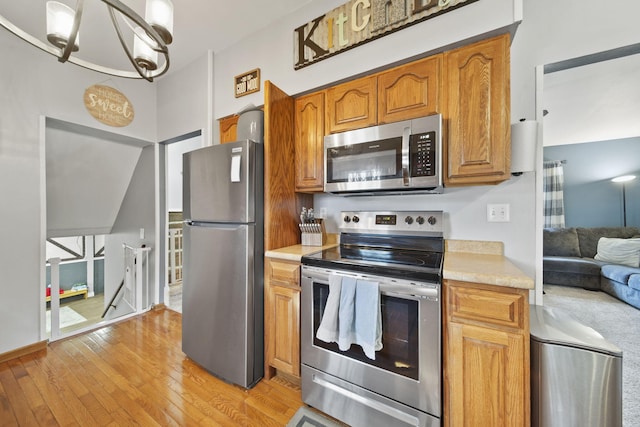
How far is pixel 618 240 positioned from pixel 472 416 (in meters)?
4.46

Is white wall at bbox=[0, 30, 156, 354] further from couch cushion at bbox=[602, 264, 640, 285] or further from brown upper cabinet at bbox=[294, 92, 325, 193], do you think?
couch cushion at bbox=[602, 264, 640, 285]

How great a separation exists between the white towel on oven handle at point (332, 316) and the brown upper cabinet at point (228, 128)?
72.3 inches

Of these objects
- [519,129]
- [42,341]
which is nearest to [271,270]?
[519,129]

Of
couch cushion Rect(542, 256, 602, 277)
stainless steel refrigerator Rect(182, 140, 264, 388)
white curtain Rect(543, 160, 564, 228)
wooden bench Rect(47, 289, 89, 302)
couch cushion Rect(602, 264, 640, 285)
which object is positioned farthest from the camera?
wooden bench Rect(47, 289, 89, 302)

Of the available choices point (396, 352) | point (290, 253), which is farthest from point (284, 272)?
point (396, 352)

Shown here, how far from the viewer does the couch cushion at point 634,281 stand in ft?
8.99

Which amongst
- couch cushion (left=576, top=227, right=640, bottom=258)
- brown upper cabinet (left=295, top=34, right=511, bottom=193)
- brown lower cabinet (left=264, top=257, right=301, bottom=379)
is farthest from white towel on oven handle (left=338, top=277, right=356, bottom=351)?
couch cushion (left=576, top=227, right=640, bottom=258)

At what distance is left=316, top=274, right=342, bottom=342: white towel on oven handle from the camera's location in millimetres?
1323

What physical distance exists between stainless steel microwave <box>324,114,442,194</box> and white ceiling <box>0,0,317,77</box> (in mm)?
1363

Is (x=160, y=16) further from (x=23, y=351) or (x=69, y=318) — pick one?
(x=69, y=318)

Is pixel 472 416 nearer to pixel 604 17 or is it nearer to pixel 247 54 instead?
pixel 604 17

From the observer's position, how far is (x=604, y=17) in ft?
4.33

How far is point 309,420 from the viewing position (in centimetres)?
142

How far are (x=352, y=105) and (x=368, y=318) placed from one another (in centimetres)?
144
